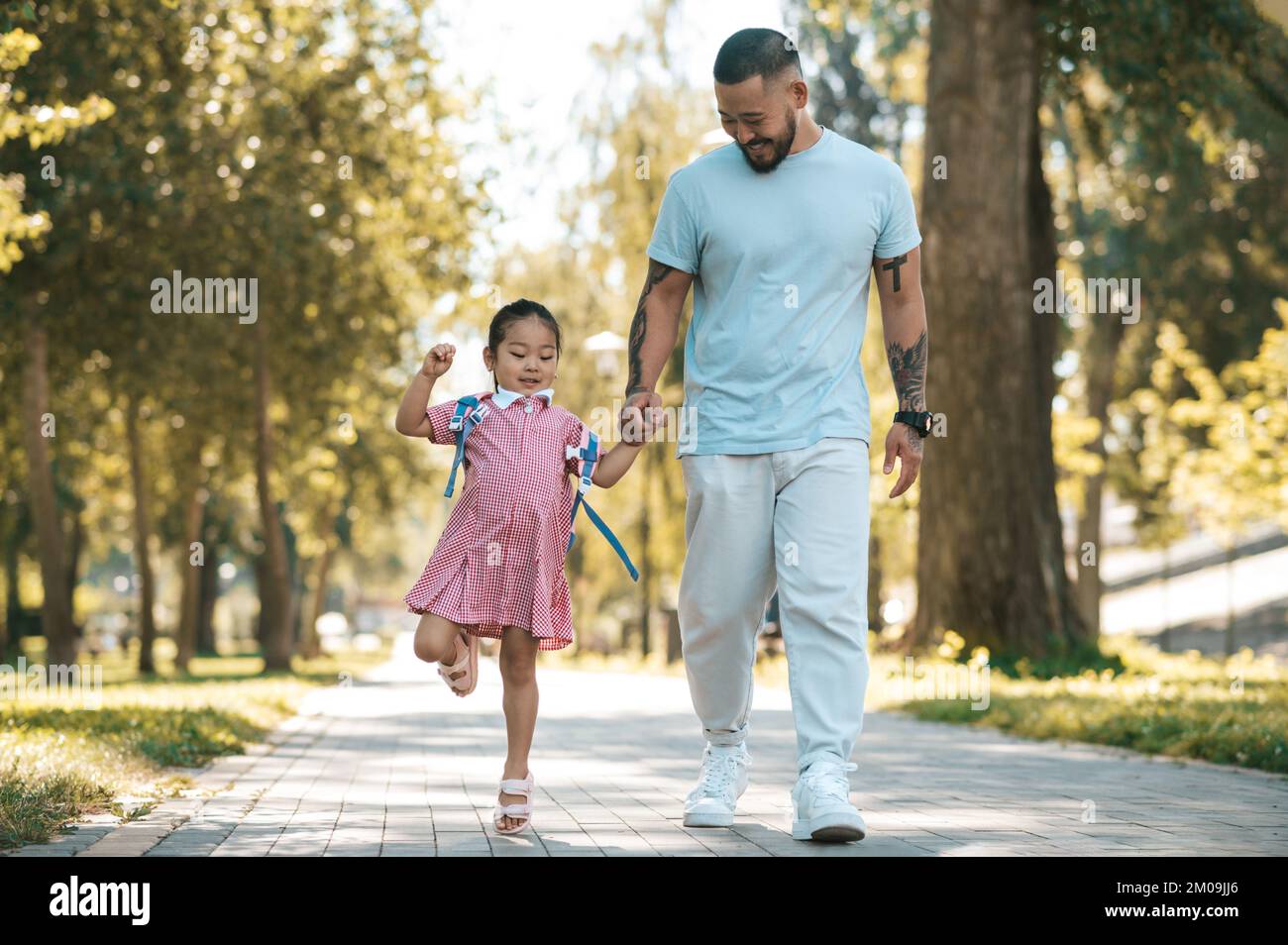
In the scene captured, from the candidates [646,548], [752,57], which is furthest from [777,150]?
[646,548]

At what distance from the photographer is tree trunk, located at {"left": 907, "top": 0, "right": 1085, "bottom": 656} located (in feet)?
52.0

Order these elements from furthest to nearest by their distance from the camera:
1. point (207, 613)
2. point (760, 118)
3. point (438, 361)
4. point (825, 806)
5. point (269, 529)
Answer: point (207, 613)
point (269, 529)
point (438, 361)
point (760, 118)
point (825, 806)

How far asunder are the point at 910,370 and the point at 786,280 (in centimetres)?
61

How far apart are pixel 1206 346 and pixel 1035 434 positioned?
59.8ft

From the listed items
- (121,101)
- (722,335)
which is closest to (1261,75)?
(121,101)

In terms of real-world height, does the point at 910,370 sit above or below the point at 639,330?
below

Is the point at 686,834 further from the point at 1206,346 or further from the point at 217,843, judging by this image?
the point at 1206,346

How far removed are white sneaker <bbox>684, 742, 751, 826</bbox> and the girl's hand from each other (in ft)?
5.20

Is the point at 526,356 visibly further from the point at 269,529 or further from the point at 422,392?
the point at 269,529

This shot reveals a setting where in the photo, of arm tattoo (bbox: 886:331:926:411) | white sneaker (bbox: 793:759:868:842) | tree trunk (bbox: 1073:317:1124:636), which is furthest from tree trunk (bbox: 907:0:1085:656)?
tree trunk (bbox: 1073:317:1124:636)

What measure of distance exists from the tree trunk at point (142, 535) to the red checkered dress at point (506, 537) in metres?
19.3

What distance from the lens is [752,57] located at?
5.27 m

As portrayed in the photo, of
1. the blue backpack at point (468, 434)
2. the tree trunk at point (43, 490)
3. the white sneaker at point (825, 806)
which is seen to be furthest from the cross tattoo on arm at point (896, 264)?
the tree trunk at point (43, 490)
